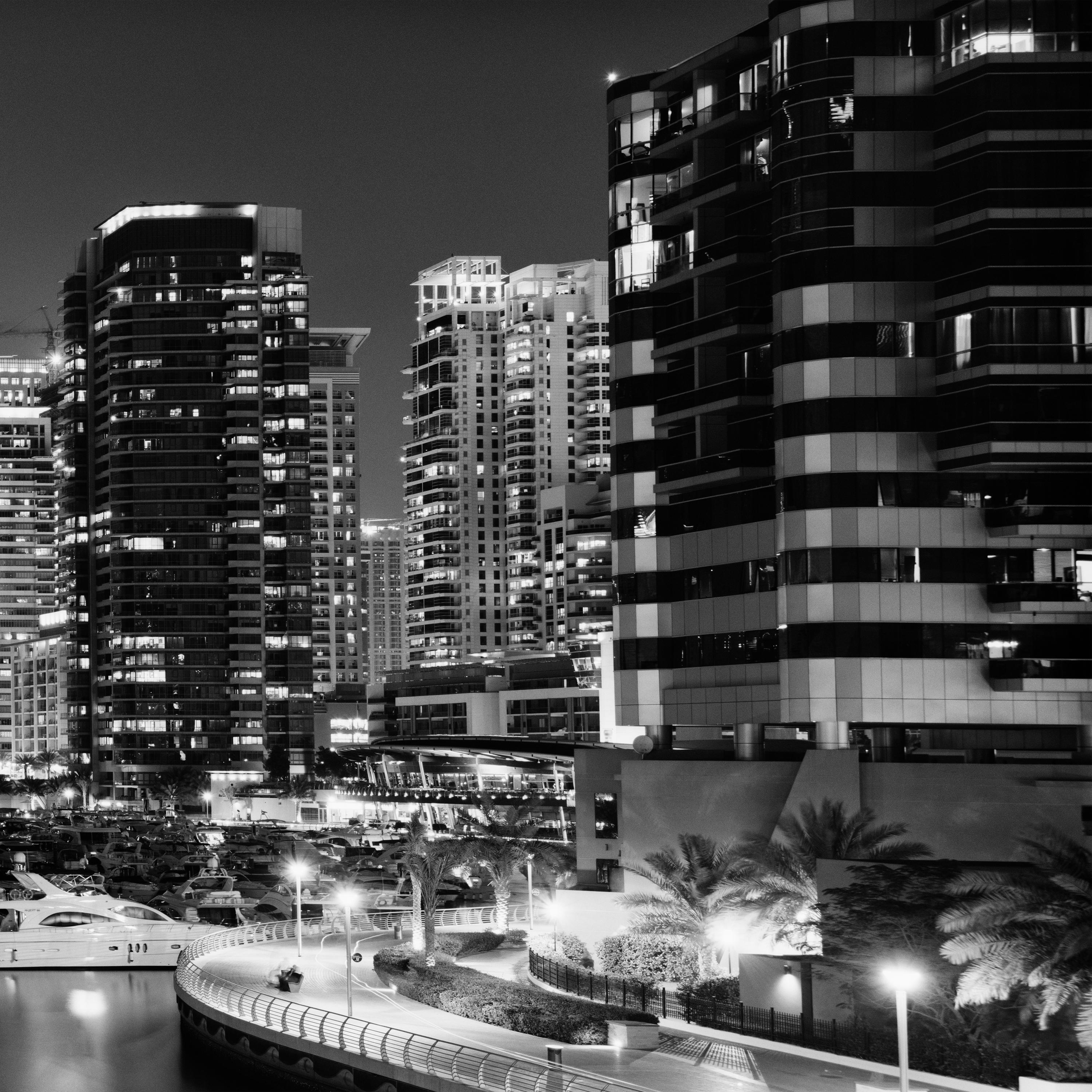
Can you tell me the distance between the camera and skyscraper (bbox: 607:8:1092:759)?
210ft

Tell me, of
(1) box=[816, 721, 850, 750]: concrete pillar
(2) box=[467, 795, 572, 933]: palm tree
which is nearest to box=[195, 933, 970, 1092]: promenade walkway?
(2) box=[467, 795, 572, 933]: palm tree

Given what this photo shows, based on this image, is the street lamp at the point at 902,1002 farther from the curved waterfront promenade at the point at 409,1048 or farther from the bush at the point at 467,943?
the bush at the point at 467,943

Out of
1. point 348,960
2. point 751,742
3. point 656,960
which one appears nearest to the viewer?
point 348,960

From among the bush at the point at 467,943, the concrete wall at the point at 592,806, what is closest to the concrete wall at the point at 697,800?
the bush at the point at 467,943

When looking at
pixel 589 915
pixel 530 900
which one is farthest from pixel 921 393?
pixel 530 900

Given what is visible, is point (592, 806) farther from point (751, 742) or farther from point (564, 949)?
point (564, 949)

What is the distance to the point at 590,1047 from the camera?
47.1 m

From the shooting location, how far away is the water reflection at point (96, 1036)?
58000 mm

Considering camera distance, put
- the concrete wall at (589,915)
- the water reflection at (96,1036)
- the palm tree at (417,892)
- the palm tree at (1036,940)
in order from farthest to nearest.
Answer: the palm tree at (417,892) → the concrete wall at (589,915) → the water reflection at (96,1036) → the palm tree at (1036,940)

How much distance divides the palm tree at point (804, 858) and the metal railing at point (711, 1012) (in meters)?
2.83

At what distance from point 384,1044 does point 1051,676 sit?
29.2 m

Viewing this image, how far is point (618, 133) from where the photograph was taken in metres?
80.0

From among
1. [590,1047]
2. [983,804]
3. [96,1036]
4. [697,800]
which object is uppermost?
[983,804]

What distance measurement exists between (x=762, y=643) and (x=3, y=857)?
7760 cm
